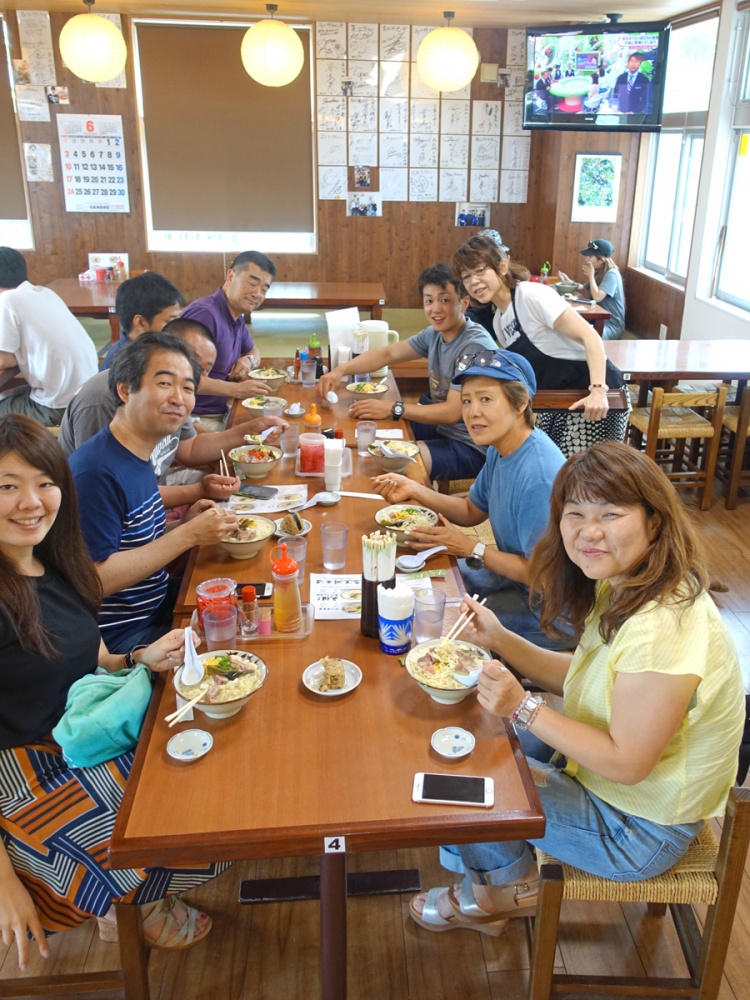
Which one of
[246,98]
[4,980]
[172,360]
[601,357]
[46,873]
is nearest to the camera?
[46,873]

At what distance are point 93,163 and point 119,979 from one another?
7099mm

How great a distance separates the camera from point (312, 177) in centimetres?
737

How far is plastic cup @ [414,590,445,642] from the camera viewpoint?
174cm

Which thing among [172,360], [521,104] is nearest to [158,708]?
[172,360]

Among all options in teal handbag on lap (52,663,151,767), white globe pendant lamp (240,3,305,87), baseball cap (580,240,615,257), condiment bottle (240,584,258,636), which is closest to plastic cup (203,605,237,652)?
condiment bottle (240,584,258,636)

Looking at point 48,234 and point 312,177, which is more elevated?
point 312,177

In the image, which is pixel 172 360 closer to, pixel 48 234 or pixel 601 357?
pixel 601 357

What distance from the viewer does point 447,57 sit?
191 inches

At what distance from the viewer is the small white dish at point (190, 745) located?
4.63 ft

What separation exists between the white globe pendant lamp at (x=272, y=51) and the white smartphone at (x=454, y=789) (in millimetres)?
5010

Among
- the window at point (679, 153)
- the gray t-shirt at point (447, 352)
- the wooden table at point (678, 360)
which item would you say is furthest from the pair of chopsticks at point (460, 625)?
the window at point (679, 153)

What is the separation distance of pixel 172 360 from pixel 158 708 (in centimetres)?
107

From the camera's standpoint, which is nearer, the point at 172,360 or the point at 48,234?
the point at 172,360

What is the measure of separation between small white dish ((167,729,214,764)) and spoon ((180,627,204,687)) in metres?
0.10
